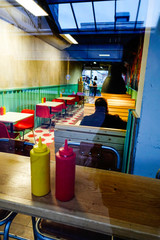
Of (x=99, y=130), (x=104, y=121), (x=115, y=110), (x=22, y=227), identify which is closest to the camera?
(x=22, y=227)

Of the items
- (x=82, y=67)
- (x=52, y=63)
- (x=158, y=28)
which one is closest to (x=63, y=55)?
(x=52, y=63)

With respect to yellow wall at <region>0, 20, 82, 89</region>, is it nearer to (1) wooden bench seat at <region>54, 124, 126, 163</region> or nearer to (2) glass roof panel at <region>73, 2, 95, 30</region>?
(2) glass roof panel at <region>73, 2, 95, 30</region>

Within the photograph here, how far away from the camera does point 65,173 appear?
0.65 metres

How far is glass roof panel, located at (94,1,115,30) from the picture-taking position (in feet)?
18.0

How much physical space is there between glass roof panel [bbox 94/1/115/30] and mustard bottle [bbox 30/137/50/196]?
6100mm

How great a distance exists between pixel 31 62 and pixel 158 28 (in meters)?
4.41

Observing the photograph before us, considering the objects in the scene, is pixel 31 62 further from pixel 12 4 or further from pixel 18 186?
pixel 18 186

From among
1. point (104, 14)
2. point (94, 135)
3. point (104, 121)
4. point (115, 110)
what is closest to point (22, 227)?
point (94, 135)

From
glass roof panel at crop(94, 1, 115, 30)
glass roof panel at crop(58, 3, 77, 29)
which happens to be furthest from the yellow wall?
glass roof panel at crop(94, 1, 115, 30)

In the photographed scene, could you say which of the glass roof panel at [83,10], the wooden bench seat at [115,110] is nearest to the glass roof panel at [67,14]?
the glass roof panel at [83,10]

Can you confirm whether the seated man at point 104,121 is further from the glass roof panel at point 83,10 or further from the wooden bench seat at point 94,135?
the glass roof panel at point 83,10

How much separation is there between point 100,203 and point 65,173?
0.68 ft

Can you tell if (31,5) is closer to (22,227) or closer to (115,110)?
(115,110)

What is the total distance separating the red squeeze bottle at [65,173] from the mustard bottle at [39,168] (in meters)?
0.06
